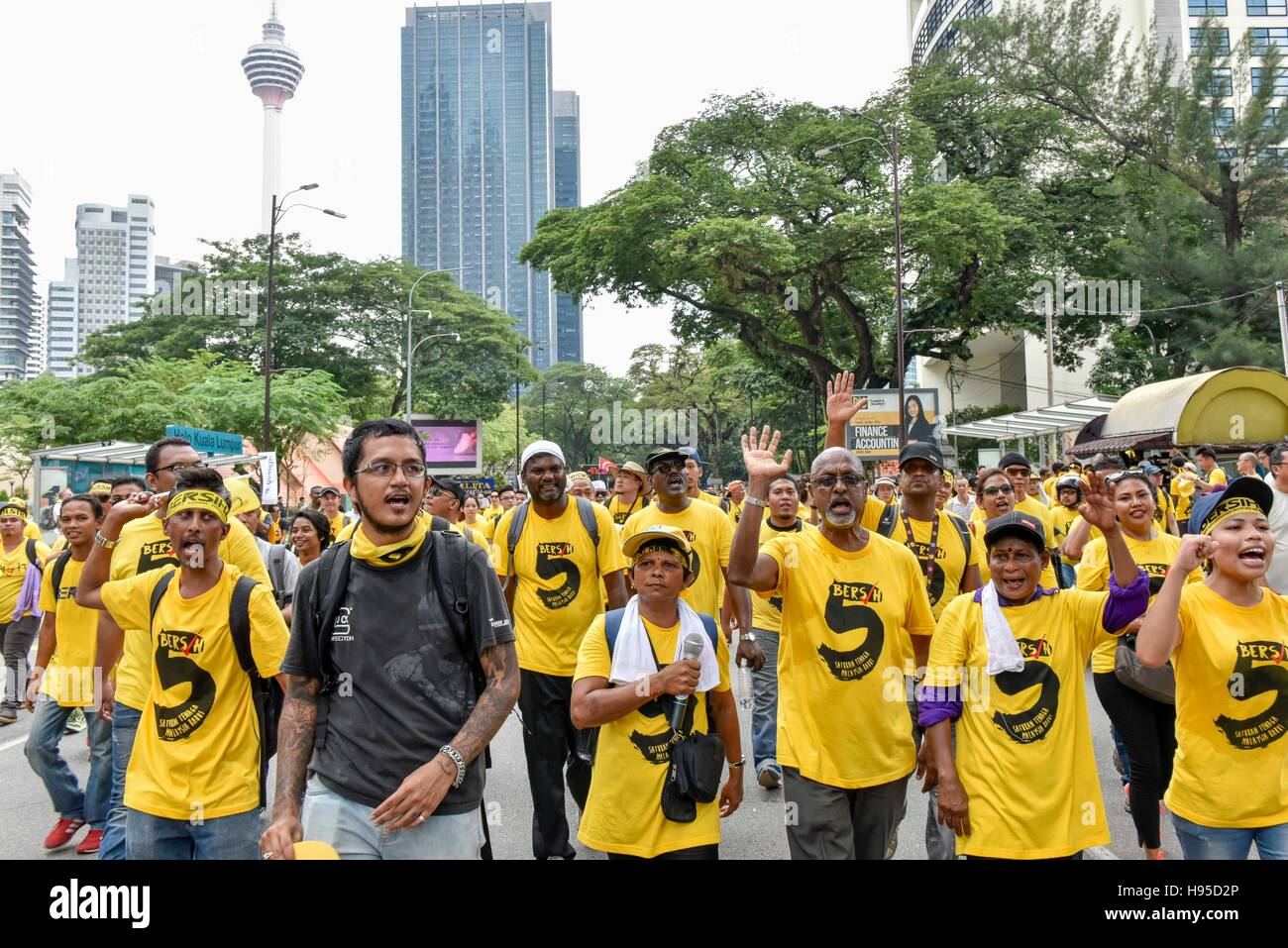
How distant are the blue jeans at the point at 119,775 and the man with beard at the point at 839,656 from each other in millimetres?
2671

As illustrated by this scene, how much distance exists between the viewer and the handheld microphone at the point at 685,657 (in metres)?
3.46

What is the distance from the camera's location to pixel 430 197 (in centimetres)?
17750

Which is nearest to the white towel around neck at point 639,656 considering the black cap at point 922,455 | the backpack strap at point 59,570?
the black cap at point 922,455

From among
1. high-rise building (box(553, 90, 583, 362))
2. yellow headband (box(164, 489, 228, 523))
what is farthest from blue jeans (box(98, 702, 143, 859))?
high-rise building (box(553, 90, 583, 362))

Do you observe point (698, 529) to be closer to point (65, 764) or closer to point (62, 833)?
point (65, 764)

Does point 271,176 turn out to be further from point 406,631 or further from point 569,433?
point 406,631

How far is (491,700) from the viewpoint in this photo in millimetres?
2893

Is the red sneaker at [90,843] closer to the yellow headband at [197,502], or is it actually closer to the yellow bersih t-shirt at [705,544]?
the yellow headband at [197,502]

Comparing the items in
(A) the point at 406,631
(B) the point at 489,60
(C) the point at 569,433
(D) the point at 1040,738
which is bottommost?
(D) the point at 1040,738

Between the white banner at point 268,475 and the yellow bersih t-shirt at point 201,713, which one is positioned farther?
the white banner at point 268,475

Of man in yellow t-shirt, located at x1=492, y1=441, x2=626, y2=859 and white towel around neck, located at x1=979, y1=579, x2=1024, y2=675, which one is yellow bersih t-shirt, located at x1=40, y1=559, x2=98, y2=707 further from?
white towel around neck, located at x1=979, y1=579, x2=1024, y2=675

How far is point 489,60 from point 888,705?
19329 centimetres

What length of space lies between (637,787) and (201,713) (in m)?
1.64
